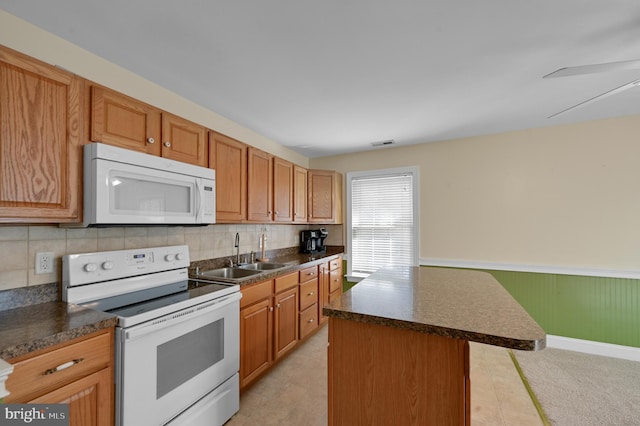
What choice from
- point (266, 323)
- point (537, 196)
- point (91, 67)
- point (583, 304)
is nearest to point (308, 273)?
point (266, 323)

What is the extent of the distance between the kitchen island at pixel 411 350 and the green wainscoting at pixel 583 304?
2200 mm

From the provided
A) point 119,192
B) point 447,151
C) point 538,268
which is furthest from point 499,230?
point 119,192

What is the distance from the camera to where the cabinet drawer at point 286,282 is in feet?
7.98

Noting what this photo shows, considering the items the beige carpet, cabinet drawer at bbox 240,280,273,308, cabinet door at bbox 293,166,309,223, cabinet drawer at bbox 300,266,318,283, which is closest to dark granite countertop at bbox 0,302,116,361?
cabinet drawer at bbox 240,280,273,308

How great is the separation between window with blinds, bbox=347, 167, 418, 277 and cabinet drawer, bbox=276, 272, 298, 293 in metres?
1.45

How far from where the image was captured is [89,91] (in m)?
1.45

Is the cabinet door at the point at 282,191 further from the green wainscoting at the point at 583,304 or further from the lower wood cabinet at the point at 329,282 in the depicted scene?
the green wainscoting at the point at 583,304

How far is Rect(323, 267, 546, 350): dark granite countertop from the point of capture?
0.96 metres

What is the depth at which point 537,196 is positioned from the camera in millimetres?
2971

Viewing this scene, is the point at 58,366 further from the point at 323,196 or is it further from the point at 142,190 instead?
the point at 323,196

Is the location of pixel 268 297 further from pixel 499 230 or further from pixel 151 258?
pixel 499 230

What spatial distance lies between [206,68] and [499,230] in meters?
3.44

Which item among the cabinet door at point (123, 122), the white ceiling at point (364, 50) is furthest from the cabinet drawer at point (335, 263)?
the cabinet door at point (123, 122)
